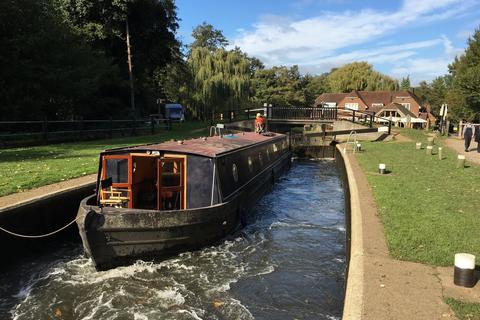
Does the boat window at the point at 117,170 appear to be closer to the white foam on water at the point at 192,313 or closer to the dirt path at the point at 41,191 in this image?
A: the dirt path at the point at 41,191

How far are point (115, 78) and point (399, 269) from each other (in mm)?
25860

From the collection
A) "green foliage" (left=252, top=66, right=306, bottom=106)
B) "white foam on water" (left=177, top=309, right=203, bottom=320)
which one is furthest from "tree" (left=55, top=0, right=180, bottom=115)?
"green foliage" (left=252, top=66, right=306, bottom=106)

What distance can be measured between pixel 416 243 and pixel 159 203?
16.9ft

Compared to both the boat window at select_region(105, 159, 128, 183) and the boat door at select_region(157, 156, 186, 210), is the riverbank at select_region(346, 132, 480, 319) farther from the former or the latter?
the boat window at select_region(105, 159, 128, 183)

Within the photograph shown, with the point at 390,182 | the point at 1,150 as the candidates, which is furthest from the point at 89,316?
the point at 1,150

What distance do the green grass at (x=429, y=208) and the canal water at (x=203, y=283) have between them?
133 cm

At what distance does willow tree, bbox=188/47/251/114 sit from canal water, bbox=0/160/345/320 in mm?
33270

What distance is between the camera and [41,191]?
10.1 metres

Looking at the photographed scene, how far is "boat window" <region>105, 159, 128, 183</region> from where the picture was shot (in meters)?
9.38

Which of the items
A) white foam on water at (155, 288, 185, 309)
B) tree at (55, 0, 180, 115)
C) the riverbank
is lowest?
white foam on water at (155, 288, 185, 309)

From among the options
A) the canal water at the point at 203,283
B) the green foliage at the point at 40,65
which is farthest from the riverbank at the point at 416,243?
the green foliage at the point at 40,65

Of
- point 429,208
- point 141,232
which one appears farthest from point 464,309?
point 141,232

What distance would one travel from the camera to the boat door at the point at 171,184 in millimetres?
9250

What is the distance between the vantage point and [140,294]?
7.14 meters
